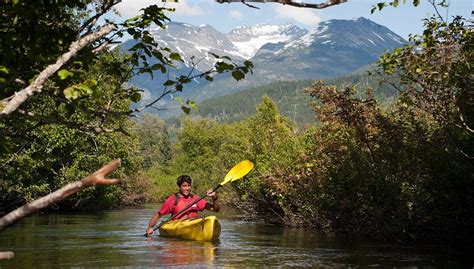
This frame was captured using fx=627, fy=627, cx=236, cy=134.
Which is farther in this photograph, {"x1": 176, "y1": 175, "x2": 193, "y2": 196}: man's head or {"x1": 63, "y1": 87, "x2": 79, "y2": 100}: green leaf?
{"x1": 176, "y1": 175, "x2": 193, "y2": 196}: man's head

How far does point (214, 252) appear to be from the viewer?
14586mm

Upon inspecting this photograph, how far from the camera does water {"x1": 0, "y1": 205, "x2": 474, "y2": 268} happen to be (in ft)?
42.1

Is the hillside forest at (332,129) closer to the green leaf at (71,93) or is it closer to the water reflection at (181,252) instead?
the green leaf at (71,93)

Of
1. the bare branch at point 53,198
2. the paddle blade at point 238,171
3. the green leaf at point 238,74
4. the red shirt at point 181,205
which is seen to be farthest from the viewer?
the red shirt at point 181,205

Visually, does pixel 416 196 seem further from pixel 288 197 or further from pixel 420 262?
pixel 288 197

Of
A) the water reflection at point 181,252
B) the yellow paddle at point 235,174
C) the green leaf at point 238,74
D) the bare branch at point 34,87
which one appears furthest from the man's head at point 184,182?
the bare branch at point 34,87

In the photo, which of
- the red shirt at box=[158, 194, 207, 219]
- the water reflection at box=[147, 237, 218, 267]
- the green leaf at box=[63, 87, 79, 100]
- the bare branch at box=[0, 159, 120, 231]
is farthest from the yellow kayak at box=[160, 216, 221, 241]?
the bare branch at box=[0, 159, 120, 231]

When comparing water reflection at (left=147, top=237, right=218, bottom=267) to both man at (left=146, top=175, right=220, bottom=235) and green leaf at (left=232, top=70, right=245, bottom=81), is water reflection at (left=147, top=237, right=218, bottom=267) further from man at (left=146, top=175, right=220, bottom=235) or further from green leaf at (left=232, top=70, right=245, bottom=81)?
green leaf at (left=232, top=70, right=245, bottom=81)

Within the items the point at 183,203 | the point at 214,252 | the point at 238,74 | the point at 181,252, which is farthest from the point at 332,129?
the point at 238,74

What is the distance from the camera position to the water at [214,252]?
Result: 1284 cm

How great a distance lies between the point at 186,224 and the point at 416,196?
237 inches

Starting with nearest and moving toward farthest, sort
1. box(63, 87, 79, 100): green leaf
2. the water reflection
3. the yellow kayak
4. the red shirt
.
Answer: box(63, 87, 79, 100): green leaf → the water reflection → the yellow kayak → the red shirt

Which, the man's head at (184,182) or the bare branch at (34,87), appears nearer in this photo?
the bare branch at (34,87)

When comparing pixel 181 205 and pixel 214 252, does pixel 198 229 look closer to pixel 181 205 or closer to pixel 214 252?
pixel 181 205
